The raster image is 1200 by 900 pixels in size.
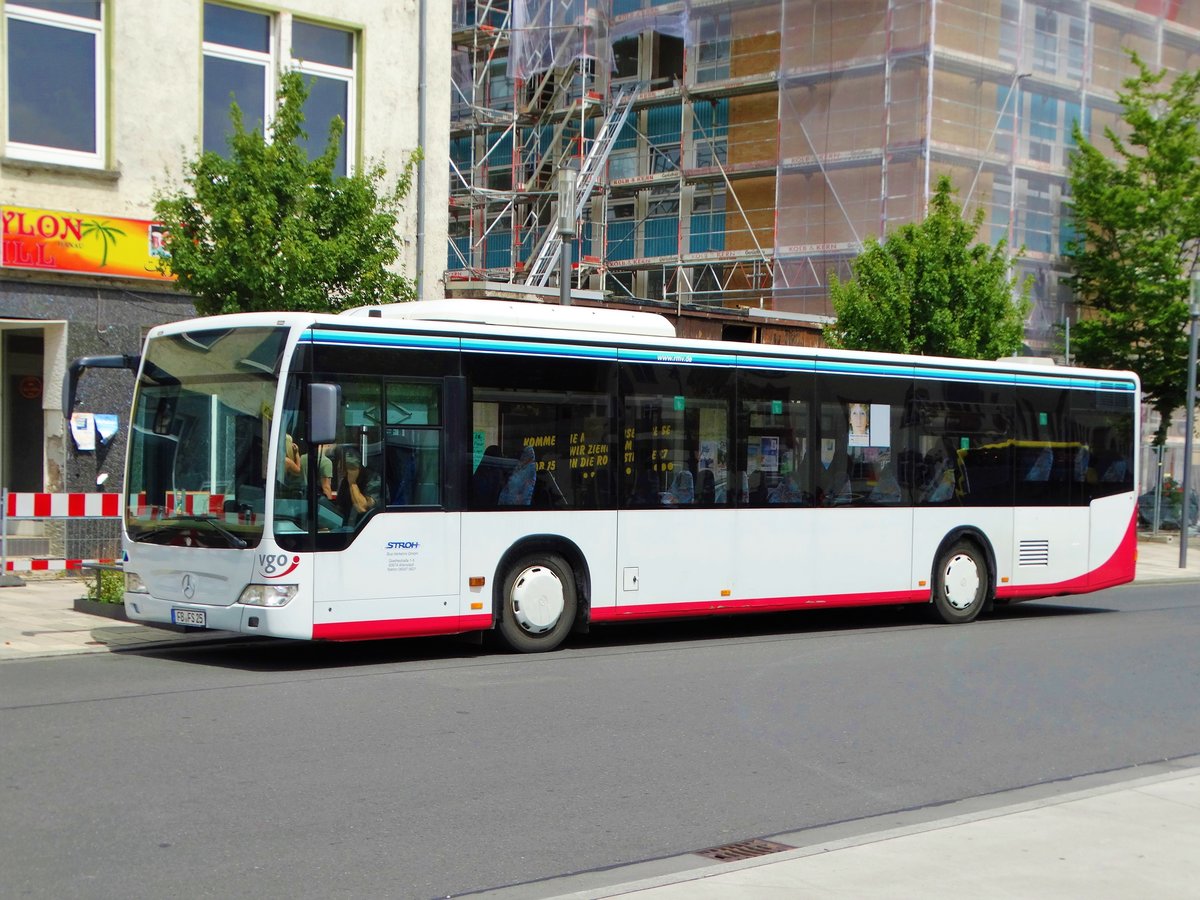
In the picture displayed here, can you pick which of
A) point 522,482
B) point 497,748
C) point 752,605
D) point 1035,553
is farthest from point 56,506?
point 1035,553

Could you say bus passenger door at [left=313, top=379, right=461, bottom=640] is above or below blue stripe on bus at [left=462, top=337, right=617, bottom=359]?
below

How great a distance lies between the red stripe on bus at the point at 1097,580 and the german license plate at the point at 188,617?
31.5ft

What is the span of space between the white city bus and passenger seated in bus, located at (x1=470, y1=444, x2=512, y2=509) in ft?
0.07

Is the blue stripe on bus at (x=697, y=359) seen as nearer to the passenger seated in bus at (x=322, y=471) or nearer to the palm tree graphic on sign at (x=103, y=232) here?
the passenger seated in bus at (x=322, y=471)

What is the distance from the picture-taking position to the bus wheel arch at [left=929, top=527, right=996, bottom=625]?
643 inches

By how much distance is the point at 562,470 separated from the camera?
12961 millimetres

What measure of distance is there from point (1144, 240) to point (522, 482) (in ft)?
82.9

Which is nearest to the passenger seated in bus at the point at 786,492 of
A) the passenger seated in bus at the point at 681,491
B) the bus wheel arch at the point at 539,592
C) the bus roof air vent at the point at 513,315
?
the passenger seated in bus at the point at 681,491

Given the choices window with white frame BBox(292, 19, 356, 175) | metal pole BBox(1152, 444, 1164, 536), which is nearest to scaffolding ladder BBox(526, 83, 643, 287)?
metal pole BBox(1152, 444, 1164, 536)

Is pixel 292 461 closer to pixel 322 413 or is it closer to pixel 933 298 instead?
pixel 322 413

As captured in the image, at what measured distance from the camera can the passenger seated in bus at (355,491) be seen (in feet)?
38.0

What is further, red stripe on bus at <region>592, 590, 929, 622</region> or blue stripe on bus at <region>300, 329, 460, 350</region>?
red stripe on bus at <region>592, 590, 929, 622</region>

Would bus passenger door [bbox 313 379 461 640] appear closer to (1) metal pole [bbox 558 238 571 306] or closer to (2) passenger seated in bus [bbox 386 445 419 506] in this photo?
(2) passenger seated in bus [bbox 386 445 419 506]

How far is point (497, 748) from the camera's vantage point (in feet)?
28.1
